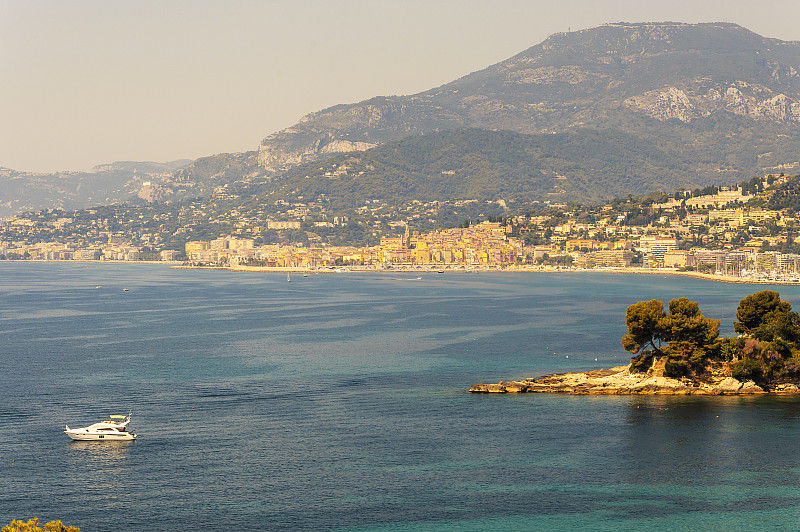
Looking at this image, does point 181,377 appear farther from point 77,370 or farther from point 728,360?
point 728,360

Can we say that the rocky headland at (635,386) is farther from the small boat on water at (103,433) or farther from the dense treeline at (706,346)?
the small boat on water at (103,433)

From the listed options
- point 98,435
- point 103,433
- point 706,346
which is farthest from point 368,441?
point 706,346

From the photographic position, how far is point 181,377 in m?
69.4

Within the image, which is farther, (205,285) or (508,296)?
(205,285)

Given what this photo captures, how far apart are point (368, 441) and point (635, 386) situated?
22.0 metres

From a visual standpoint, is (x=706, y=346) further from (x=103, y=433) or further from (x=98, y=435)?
(x=98, y=435)

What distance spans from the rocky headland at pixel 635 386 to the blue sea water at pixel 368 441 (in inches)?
62.5

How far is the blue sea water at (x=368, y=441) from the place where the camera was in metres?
40.2

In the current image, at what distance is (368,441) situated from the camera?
50.5 m

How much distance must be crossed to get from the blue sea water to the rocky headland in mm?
1587

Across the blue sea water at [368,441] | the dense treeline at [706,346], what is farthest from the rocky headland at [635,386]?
the blue sea water at [368,441]

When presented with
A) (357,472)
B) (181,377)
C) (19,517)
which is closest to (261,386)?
(181,377)

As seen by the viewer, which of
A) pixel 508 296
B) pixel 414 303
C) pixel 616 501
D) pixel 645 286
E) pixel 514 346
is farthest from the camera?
pixel 645 286

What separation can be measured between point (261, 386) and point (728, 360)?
106 feet
